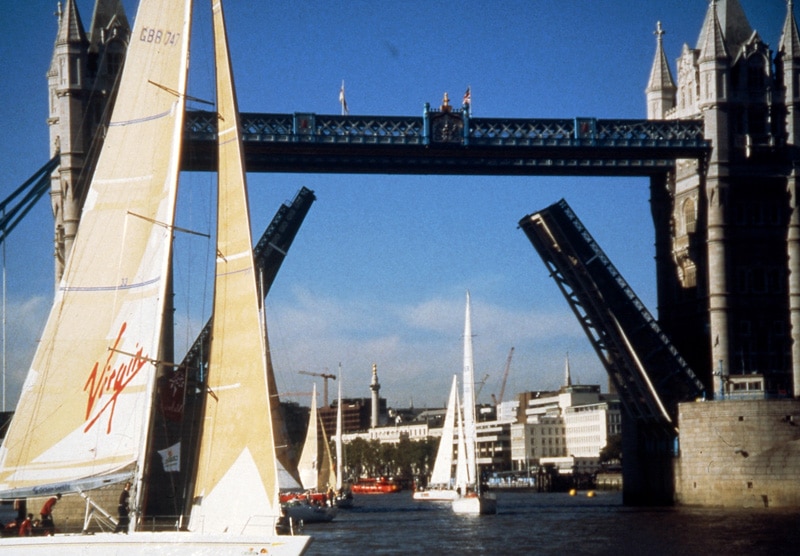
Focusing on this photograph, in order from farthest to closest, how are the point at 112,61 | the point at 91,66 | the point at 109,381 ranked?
the point at 112,61 < the point at 91,66 < the point at 109,381

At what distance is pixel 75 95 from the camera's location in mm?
49656

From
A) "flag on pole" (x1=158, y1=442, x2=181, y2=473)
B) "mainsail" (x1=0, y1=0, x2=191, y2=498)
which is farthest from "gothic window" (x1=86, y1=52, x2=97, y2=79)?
"mainsail" (x1=0, y1=0, x2=191, y2=498)

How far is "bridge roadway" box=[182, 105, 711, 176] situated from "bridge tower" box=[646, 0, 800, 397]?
160cm

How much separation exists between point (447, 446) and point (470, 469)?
54.2ft

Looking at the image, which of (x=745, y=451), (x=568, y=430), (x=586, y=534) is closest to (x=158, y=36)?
(x=586, y=534)

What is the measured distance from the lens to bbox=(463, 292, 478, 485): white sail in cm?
6406

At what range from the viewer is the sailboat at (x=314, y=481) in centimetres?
5878

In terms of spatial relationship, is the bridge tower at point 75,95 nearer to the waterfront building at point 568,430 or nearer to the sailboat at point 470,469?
the sailboat at point 470,469

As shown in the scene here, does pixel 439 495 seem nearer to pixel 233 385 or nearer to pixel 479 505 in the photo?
pixel 479 505

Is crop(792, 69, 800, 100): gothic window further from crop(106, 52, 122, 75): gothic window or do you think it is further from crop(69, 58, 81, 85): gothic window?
crop(69, 58, 81, 85): gothic window

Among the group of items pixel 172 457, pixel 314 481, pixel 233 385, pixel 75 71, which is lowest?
pixel 314 481

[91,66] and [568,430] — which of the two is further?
[568,430]

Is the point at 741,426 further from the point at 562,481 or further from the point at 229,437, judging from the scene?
the point at 562,481

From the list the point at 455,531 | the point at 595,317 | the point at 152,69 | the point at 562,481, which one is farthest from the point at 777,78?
the point at 562,481
